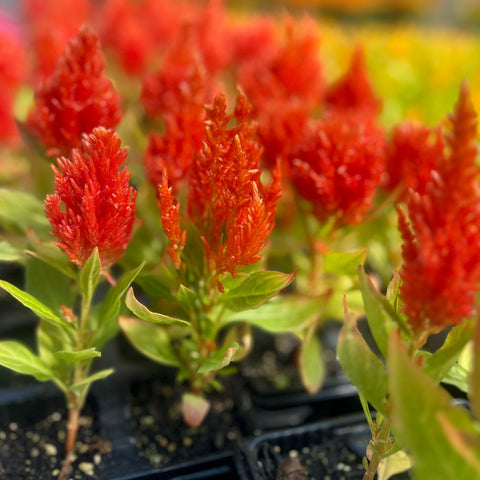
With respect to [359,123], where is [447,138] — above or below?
below

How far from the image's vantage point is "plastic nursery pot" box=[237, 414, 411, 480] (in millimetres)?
839

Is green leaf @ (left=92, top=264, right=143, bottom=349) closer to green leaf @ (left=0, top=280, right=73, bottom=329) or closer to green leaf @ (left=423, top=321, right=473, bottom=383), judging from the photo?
green leaf @ (left=0, top=280, right=73, bottom=329)

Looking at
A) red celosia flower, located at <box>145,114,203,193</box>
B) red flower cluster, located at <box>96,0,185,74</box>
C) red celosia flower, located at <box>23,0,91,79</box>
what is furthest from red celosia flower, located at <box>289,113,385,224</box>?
red flower cluster, located at <box>96,0,185,74</box>

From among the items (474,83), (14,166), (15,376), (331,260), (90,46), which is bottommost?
(331,260)

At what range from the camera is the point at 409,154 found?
1012mm

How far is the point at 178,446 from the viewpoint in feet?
3.15

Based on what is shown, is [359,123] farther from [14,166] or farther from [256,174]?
[14,166]

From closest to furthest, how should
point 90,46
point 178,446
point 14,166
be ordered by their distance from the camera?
point 90,46 < point 178,446 < point 14,166

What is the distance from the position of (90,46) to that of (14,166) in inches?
33.5

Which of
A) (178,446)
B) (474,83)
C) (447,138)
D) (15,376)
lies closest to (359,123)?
(447,138)

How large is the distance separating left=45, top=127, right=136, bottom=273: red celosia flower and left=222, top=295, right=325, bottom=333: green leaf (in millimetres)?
254

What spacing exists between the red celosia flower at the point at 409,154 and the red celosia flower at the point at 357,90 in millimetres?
260

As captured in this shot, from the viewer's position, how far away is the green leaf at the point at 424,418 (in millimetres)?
531

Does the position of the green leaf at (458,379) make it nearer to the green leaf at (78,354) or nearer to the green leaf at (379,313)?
the green leaf at (379,313)
